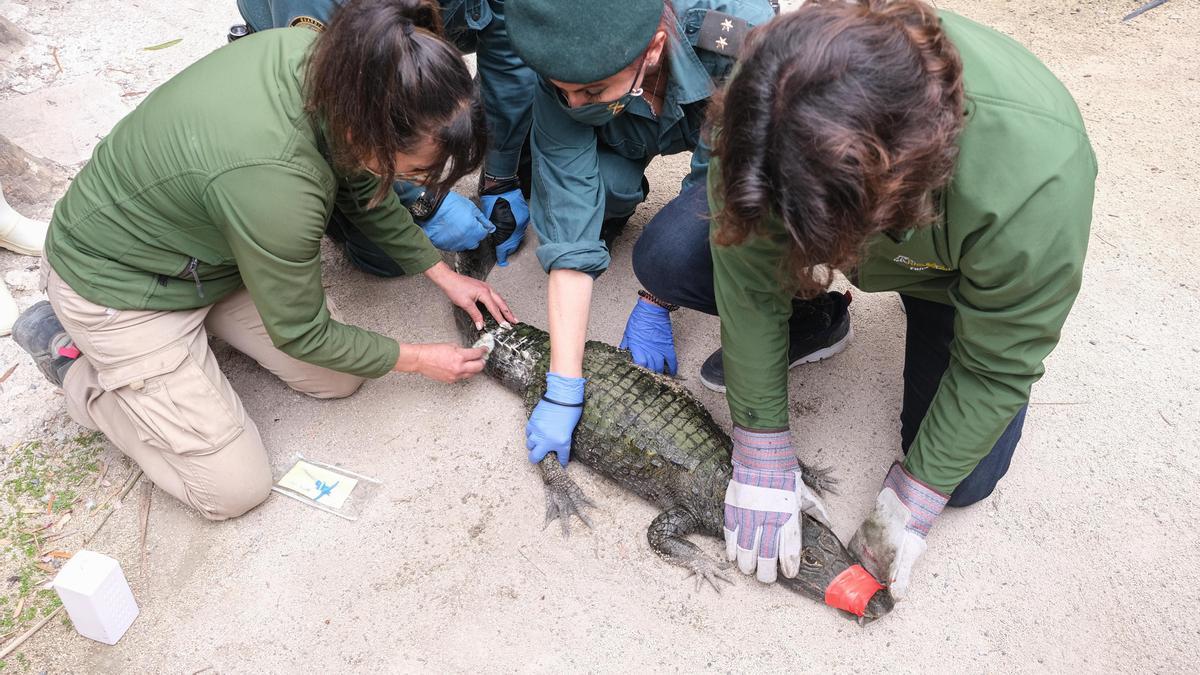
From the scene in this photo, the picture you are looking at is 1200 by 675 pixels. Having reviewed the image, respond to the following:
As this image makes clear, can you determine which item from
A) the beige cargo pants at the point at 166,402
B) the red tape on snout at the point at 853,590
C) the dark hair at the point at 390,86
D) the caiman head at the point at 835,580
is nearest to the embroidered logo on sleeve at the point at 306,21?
the dark hair at the point at 390,86

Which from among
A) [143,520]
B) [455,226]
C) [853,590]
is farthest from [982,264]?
[143,520]

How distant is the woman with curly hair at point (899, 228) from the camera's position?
4.01 feet

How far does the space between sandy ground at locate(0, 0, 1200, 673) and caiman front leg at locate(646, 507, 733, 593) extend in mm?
47

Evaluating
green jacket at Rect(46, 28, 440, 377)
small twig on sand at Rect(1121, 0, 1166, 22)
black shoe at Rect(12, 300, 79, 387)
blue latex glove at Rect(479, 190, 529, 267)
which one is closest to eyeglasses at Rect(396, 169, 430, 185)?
green jacket at Rect(46, 28, 440, 377)

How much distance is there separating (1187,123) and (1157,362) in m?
1.58

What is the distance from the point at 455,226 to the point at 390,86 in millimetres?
1296

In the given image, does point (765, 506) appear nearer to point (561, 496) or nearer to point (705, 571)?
point (705, 571)

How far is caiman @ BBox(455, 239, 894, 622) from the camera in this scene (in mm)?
2207

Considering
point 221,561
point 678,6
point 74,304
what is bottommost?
point 221,561

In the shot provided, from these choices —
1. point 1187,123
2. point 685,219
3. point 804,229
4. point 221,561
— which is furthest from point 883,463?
point 1187,123

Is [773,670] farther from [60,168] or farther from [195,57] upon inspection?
[195,57]

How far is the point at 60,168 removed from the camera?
3578 millimetres

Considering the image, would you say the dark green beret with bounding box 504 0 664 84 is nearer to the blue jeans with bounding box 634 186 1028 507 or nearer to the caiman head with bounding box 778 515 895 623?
the blue jeans with bounding box 634 186 1028 507

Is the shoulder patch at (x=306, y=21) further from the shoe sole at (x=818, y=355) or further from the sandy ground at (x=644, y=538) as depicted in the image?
the shoe sole at (x=818, y=355)
